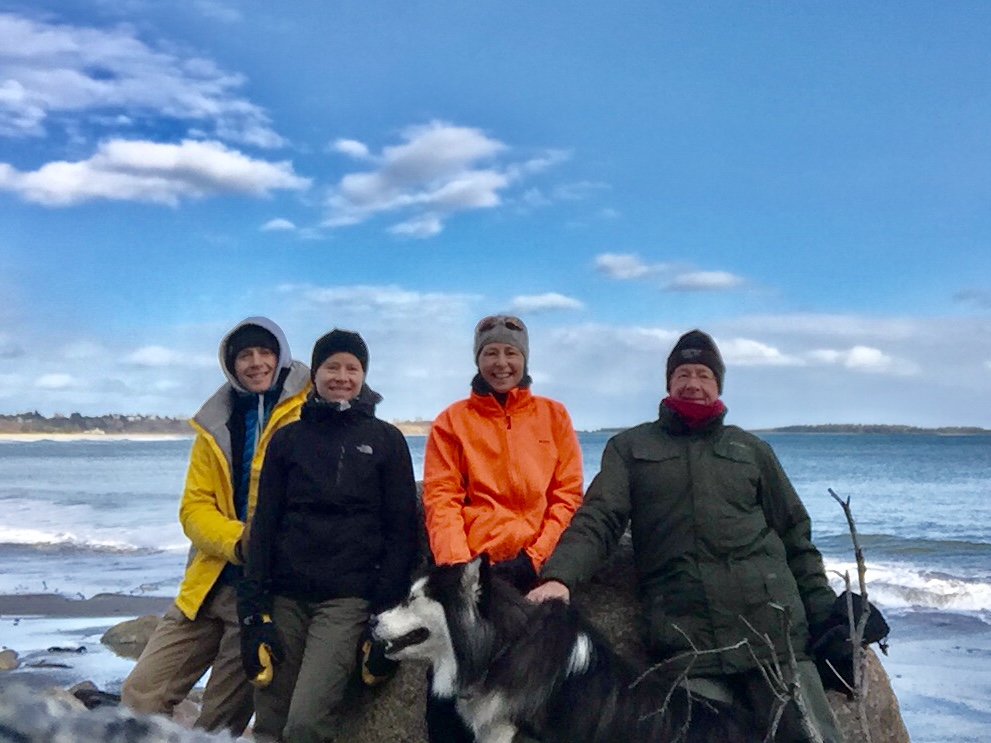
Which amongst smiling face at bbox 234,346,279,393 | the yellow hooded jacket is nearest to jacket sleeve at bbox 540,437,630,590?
the yellow hooded jacket

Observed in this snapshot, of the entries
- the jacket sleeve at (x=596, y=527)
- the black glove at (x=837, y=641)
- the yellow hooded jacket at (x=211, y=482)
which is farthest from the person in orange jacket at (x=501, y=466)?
the black glove at (x=837, y=641)

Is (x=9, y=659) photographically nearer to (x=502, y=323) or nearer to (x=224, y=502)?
(x=224, y=502)

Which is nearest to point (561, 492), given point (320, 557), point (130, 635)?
point (320, 557)

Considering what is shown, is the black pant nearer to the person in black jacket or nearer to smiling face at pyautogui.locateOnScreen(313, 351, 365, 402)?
the person in black jacket

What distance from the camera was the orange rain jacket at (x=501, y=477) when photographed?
4.39 meters

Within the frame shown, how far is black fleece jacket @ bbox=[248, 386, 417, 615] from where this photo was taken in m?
4.41

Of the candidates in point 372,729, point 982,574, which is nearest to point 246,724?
point 372,729

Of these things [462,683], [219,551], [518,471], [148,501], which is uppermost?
[518,471]

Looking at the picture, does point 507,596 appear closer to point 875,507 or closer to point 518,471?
point 518,471

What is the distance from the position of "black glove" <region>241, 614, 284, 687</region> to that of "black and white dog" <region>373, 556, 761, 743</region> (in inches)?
37.4

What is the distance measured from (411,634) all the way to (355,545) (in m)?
0.82

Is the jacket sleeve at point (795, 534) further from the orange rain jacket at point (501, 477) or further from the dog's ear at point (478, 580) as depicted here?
the dog's ear at point (478, 580)

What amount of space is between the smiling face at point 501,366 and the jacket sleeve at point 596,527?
619 mm

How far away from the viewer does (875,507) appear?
103 ft
